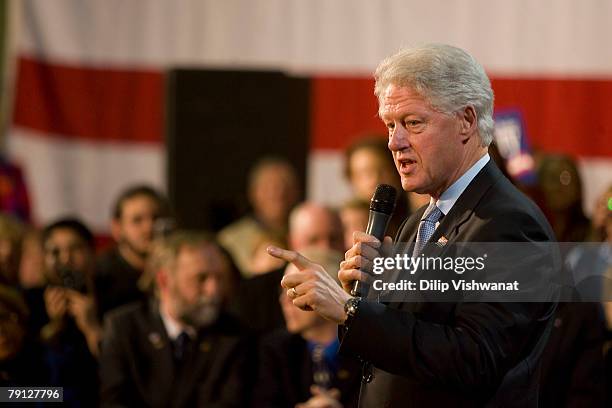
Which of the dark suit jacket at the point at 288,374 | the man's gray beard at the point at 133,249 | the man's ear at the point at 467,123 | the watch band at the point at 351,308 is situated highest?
the man's ear at the point at 467,123

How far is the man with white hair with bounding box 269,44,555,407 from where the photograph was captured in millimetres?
1673

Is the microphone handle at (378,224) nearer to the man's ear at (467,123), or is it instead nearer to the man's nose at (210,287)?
the man's ear at (467,123)

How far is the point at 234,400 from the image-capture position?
127 inches

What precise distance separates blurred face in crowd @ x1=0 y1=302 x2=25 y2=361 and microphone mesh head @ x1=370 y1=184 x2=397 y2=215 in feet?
4.83

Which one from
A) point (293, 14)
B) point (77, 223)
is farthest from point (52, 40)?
point (77, 223)

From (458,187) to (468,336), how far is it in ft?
0.93

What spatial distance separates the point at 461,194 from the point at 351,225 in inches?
80.1

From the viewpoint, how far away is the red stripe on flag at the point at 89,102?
6.00 metres

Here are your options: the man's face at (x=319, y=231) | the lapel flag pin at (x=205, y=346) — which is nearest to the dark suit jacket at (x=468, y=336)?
the lapel flag pin at (x=205, y=346)

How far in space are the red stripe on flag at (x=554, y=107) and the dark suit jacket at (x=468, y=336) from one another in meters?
3.73

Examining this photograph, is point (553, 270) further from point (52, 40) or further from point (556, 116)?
point (52, 40)

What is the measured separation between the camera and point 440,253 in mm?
1806

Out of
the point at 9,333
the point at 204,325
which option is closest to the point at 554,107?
the point at 204,325

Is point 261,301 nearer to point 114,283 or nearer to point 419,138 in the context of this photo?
point 114,283
